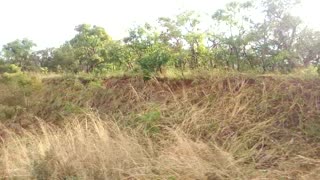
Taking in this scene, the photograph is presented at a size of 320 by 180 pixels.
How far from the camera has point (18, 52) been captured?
18125 millimetres

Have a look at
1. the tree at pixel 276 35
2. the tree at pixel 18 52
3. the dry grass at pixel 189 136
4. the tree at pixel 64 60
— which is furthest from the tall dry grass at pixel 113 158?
the tree at pixel 18 52

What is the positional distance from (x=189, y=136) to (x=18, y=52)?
14.5 m

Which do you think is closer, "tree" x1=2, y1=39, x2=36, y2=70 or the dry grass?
the dry grass

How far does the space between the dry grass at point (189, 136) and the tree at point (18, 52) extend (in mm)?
10805

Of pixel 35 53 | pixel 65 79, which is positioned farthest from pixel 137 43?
pixel 35 53

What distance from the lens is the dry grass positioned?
4.69 m

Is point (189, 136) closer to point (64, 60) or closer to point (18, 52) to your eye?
point (64, 60)

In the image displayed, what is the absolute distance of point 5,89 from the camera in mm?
9922

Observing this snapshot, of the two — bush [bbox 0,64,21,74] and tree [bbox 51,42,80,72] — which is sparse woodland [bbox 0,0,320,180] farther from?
tree [bbox 51,42,80,72]

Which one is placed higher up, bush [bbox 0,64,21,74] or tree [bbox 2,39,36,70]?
tree [bbox 2,39,36,70]

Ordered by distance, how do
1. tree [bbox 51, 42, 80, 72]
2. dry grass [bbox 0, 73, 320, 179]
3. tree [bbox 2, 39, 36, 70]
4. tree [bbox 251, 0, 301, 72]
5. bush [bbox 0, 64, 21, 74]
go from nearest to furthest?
dry grass [bbox 0, 73, 320, 179]
tree [bbox 251, 0, 301, 72]
bush [bbox 0, 64, 21, 74]
tree [bbox 51, 42, 80, 72]
tree [bbox 2, 39, 36, 70]

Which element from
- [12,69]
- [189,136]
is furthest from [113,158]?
[12,69]

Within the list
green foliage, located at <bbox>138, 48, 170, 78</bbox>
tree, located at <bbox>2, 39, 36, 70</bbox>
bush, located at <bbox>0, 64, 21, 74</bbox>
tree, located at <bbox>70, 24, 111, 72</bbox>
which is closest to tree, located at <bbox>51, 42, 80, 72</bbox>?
tree, located at <bbox>70, 24, 111, 72</bbox>

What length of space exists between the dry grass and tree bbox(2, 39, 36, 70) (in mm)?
10805
